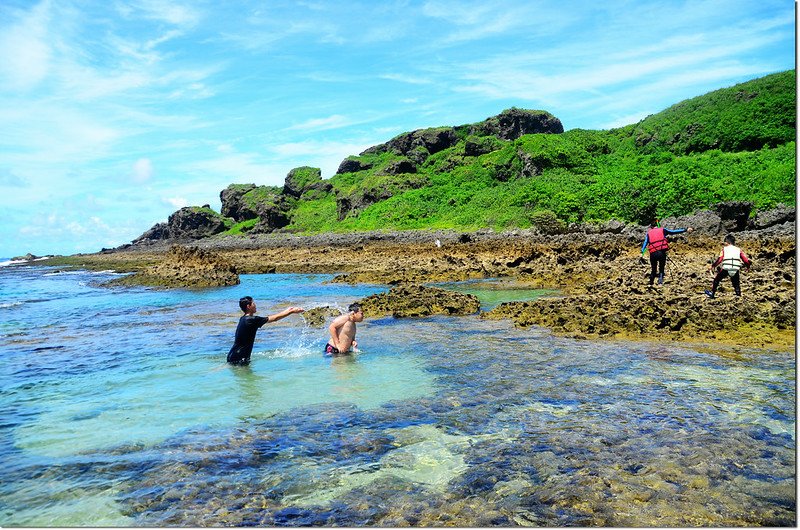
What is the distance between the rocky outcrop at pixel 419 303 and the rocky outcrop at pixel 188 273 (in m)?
16.0

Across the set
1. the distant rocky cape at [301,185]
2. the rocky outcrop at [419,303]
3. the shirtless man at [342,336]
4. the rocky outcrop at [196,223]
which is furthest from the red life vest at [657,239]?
the rocky outcrop at [196,223]

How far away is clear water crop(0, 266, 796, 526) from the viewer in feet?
16.5

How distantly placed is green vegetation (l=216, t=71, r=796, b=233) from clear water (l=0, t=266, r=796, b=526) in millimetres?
29659

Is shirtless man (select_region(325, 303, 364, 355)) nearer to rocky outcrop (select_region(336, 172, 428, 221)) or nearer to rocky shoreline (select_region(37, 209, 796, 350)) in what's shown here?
rocky shoreline (select_region(37, 209, 796, 350))

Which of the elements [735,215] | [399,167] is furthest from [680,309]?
[399,167]

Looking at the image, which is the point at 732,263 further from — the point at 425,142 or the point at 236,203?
the point at 236,203

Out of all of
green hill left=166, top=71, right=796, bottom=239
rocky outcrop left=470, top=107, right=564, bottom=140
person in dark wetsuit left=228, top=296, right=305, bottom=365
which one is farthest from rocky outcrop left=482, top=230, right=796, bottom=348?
rocky outcrop left=470, top=107, right=564, bottom=140

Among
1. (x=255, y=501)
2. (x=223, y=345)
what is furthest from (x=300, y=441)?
(x=223, y=345)

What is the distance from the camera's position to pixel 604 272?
22297 mm

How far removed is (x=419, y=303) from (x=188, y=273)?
20279 mm

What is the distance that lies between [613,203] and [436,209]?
23050mm

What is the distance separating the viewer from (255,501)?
525 centimetres

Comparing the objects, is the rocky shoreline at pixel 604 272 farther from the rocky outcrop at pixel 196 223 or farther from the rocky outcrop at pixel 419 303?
the rocky outcrop at pixel 196 223

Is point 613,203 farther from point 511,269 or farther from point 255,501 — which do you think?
point 255,501
